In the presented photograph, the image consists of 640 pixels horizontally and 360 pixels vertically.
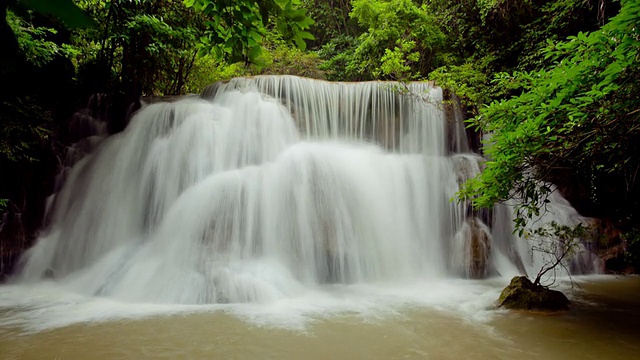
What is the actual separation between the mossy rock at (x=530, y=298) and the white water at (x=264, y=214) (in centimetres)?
39

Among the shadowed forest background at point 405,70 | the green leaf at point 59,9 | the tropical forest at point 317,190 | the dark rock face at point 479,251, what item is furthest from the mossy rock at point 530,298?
the green leaf at point 59,9

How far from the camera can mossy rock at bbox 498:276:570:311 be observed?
4.45 metres

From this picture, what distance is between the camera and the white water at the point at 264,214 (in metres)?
5.46

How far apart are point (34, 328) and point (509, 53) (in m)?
11.6

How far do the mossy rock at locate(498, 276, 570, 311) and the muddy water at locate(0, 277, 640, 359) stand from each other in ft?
0.47

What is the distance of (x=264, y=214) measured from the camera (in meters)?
6.54

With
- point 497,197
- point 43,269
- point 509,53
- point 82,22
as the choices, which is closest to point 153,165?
point 43,269

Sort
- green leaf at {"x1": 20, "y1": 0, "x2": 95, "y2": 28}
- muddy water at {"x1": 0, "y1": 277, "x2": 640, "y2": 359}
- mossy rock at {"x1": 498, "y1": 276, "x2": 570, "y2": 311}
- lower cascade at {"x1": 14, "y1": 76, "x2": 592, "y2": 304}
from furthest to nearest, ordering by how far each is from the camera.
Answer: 1. lower cascade at {"x1": 14, "y1": 76, "x2": 592, "y2": 304}
2. mossy rock at {"x1": 498, "y1": 276, "x2": 570, "y2": 311}
3. muddy water at {"x1": 0, "y1": 277, "x2": 640, "y2": 359}
4. green leaf at {"x1": 20, "y1": 0, "x2": 95, "y2": 28}

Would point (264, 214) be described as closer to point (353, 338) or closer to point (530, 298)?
point (353, 338)

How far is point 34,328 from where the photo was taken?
3.90 m

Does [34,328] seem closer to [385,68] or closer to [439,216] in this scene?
[439,216]

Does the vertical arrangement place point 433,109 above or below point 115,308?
above

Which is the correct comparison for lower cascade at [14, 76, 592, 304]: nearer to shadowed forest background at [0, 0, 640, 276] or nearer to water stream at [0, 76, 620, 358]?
water stream at [0, 76, 620, 358]

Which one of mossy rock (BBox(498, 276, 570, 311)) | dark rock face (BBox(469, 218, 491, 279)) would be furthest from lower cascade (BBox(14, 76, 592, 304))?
mossy rock (BBox(498, 276, 570, 311))
